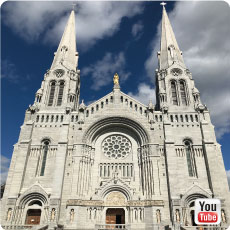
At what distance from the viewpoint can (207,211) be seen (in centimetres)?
545

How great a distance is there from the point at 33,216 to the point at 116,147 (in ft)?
39.6

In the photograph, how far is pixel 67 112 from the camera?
28.2 m

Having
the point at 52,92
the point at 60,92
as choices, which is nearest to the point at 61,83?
the point at 60,92

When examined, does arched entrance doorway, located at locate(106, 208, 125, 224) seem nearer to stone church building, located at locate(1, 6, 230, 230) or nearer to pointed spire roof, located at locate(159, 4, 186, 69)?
stone church building, located at locate(1, 6, 230, 230)

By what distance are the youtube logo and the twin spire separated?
29515 millimetres

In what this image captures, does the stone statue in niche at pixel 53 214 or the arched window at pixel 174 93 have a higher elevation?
the arched window at pixel 174 93

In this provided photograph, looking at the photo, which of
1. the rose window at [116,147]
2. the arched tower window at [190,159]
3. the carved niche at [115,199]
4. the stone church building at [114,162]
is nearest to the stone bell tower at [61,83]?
the stone church building at [114,162]

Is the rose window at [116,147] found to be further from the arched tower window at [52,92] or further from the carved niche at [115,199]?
the arched tower window at [52,92]

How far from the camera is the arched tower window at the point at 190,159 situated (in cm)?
2428

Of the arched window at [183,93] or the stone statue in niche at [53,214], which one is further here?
the arched window at [183,93]

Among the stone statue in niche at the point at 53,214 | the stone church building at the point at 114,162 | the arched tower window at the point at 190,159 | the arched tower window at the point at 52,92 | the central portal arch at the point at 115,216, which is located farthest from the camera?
the arched tower window at the point at 52,92

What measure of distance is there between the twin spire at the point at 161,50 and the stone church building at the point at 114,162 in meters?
2.87

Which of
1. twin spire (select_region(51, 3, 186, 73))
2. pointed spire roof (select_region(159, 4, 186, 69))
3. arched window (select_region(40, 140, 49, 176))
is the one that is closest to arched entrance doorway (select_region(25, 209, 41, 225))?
arched window (select_region(40, 140, 49, 176))

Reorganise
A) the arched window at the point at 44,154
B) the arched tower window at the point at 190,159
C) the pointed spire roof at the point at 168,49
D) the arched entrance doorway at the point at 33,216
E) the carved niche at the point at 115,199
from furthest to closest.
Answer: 1. the pointed spire roof at the point at 168,49
2. the arched window at the point at 44,154
3. the arched tower window at the point at 190,159
4. the carved niche at the point at 115,199
5. the arched entrance doorway at the point at 33,216
